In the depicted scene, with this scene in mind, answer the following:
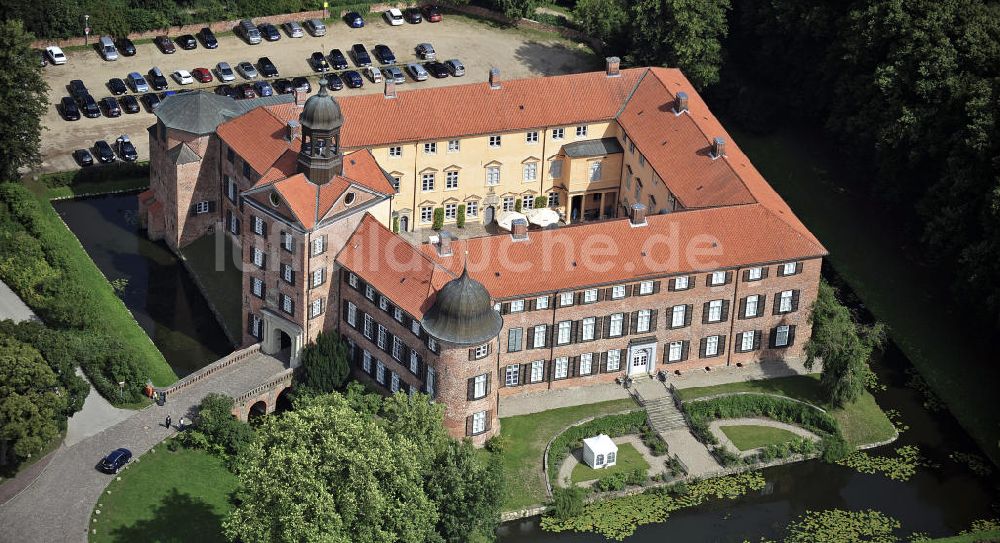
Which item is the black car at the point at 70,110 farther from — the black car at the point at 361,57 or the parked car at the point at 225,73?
the black car at the point at 361,57

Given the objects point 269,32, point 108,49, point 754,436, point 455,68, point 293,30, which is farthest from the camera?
point 293,30

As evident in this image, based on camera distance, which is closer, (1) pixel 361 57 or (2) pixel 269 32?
(1) pixel 361 57

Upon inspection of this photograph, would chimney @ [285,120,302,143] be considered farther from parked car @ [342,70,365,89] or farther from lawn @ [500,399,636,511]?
parked car @ [342,70,365,89]

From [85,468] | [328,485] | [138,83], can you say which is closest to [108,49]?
[138,83]

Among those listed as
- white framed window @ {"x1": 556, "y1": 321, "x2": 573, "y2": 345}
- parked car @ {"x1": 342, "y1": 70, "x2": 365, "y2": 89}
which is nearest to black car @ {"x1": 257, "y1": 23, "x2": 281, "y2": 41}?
parked car @ {"x1": 342, "y1": 70, "x2": 365, "y2": 89}

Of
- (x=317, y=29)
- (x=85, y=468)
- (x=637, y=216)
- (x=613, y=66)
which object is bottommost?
(x=85, y=468)

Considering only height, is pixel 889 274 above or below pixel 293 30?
below

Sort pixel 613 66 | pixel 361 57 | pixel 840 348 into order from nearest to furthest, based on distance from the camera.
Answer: pixel 840 348, pixel 613 66, pixel 361 57

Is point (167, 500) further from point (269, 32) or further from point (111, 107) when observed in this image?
point (269, 32)

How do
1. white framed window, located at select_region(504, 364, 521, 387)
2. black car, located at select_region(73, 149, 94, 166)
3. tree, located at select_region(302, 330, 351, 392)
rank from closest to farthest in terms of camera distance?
tree, located at select_region(302, 330, 351, 392)
white framed window, located at select_region(504, 364, 521, 387)
black car, located at select_region(73, 149, 94, 166)
